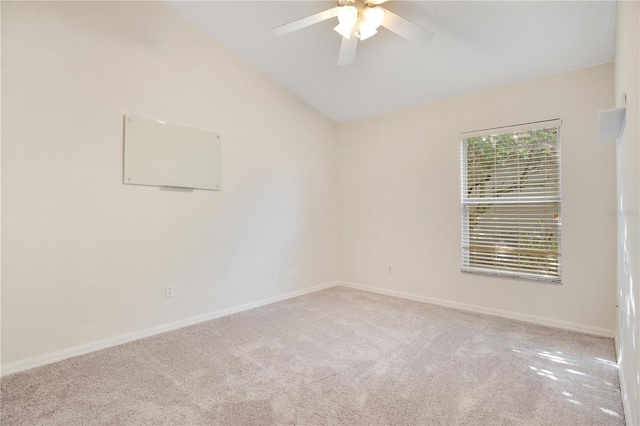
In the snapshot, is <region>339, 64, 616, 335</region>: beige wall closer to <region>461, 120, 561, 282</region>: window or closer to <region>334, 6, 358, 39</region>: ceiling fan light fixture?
<region>461, 120, 561, 282</region>: window

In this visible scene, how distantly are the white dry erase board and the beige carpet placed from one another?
135 centimetres

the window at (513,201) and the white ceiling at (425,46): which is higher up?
the white ceiling at (425,46)

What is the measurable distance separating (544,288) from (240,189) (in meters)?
3.11

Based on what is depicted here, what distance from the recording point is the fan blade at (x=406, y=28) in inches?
82.2

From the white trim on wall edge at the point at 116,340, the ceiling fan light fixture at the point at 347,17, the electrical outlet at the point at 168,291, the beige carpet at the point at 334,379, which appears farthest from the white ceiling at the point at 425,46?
the white trim on wall edge at the point at 116,340

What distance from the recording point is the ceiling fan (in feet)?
6.86

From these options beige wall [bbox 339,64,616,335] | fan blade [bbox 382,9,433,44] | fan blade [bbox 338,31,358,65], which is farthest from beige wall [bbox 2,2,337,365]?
fan blade [bbox 382,9,433,44]

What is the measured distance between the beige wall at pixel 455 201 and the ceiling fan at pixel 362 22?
1498mm

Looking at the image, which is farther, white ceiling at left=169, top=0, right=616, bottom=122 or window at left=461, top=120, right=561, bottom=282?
window at left=461, top=120, right=561, bottom=282

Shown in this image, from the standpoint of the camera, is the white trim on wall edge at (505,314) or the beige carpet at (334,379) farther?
the white trim on wall edge at (505,314)

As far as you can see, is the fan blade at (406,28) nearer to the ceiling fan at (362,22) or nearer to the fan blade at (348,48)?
the ceiling fan at (362,22)

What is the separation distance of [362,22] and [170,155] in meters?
1.93

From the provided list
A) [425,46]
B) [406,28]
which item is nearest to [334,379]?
[406,28]

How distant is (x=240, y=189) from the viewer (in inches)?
137
